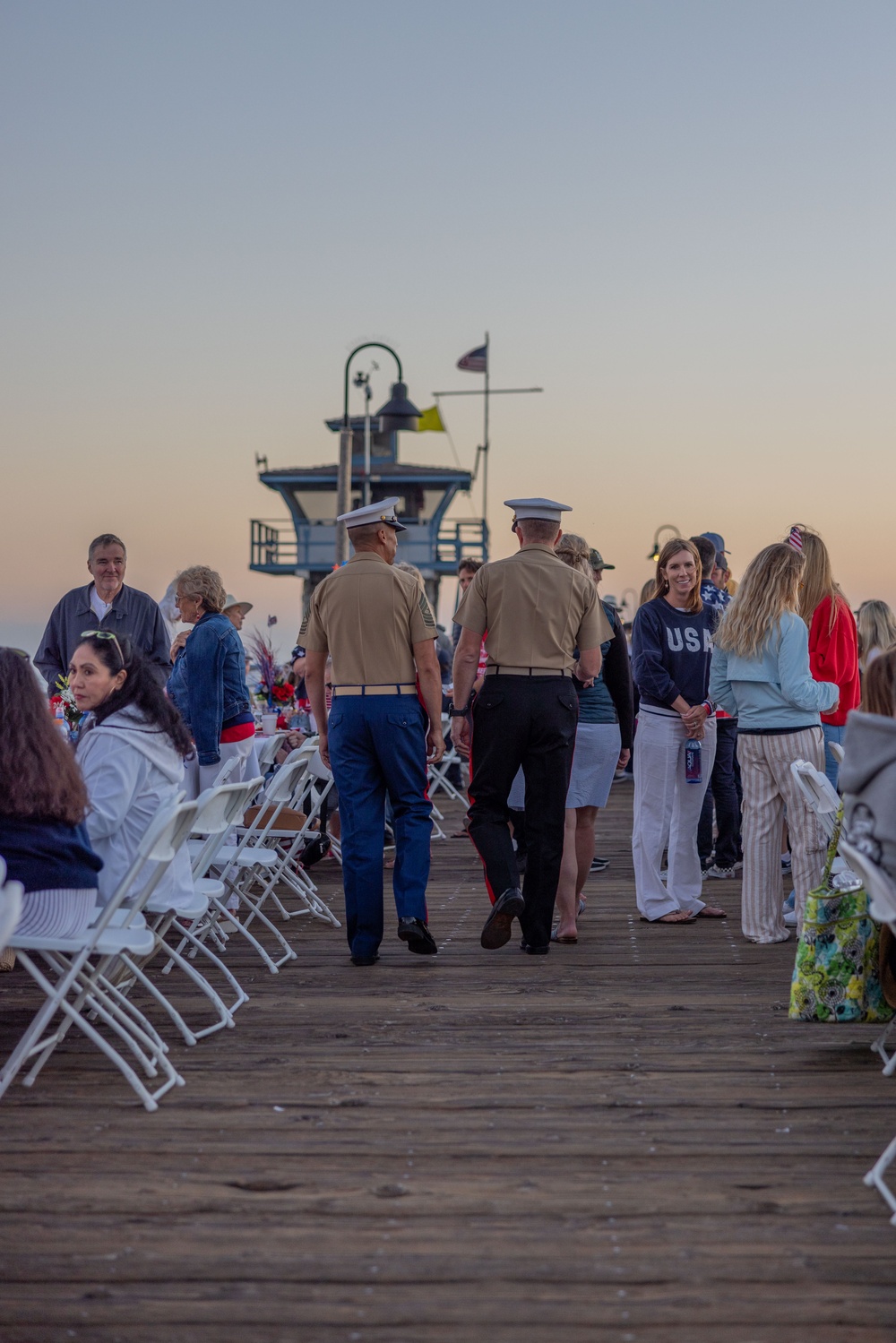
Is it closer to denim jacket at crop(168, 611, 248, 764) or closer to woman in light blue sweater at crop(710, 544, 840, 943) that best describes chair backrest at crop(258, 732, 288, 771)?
denim jacket at crop(168, 611, 248, 764)

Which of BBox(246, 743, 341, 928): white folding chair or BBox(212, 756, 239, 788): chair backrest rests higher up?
BBox(212, 756, 239, 788): chair backrest

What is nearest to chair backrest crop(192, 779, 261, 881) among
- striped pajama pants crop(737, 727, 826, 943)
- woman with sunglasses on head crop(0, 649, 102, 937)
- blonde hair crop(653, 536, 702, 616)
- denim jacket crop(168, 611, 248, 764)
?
woman with sunglasses on head crop(0, 649, 102, 937)

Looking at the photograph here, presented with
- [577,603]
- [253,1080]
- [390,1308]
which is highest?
[577,603]

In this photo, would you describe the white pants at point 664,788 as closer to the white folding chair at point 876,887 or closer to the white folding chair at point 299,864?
the white folding chair at point 299,864

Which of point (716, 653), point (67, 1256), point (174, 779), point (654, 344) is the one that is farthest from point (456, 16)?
point (67, 1256)

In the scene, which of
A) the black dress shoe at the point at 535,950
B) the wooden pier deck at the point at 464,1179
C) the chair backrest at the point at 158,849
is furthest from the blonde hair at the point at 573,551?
the chair backrest at the point at 158,849

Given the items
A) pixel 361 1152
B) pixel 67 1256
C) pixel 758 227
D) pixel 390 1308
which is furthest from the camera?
pixel 758 227

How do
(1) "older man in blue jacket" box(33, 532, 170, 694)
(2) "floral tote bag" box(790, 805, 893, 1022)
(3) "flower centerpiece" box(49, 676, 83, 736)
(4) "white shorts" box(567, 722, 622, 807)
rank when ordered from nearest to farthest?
(2) "floral tote bag" box(790, 805, 893, 1022)
(3) "flower centerpiece" box(49, 676, 83, 736)
(4) "white shorts" box(567, 722, 622, 807)
(1) "older man in blue jacket" box(33, 532, 170, 694)

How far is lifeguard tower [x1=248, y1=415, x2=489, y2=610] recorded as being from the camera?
3897cm

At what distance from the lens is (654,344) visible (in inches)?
623

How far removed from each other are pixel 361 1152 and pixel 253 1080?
758 millimetres

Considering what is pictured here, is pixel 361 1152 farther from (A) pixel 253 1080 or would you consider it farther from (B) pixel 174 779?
(B) pixel 174 779

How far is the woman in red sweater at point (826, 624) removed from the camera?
23.3ft

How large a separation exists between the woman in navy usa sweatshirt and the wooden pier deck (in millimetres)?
1533
